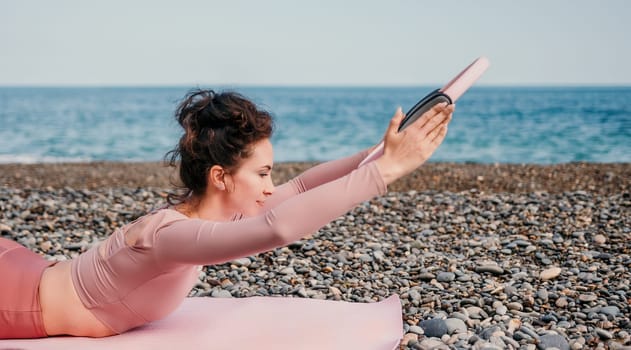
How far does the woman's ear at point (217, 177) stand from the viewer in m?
3.17

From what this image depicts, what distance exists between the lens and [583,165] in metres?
14.8

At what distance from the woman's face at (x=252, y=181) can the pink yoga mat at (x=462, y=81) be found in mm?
543

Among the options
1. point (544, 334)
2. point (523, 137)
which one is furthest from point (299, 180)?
point (523, 137)

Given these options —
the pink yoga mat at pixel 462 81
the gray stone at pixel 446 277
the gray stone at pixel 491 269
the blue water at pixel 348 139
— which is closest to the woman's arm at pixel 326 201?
the pink yoga mat at pixel 462 81

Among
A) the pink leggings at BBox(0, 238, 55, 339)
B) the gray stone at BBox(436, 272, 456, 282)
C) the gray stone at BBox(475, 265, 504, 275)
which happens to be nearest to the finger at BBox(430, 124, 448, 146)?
the pink leggings at BBox(0, 238, 55, 339)

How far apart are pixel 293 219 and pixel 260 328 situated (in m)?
1.19

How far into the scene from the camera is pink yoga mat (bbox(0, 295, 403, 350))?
3.37 m

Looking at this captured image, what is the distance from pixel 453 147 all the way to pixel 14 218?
1904cm

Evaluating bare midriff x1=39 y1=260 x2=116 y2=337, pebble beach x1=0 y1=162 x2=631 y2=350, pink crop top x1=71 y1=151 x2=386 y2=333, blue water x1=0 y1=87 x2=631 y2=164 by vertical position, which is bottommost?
blue water x1=0 y1=87 x2=631 y2=164

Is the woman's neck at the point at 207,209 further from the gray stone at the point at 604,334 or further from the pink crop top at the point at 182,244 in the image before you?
the gray stone at the point at 604,334

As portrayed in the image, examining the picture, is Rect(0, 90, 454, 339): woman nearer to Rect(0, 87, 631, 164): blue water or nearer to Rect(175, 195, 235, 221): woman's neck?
Rect(175, 195, 235, 221): woman's neck

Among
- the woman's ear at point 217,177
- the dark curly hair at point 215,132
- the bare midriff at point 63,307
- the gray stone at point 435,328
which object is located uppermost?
the dark curly hair at point 215,132

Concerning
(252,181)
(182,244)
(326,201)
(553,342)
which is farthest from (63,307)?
(553,342)

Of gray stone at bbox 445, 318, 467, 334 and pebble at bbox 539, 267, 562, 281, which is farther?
pebble at bbox 539, 267, 562, 281
